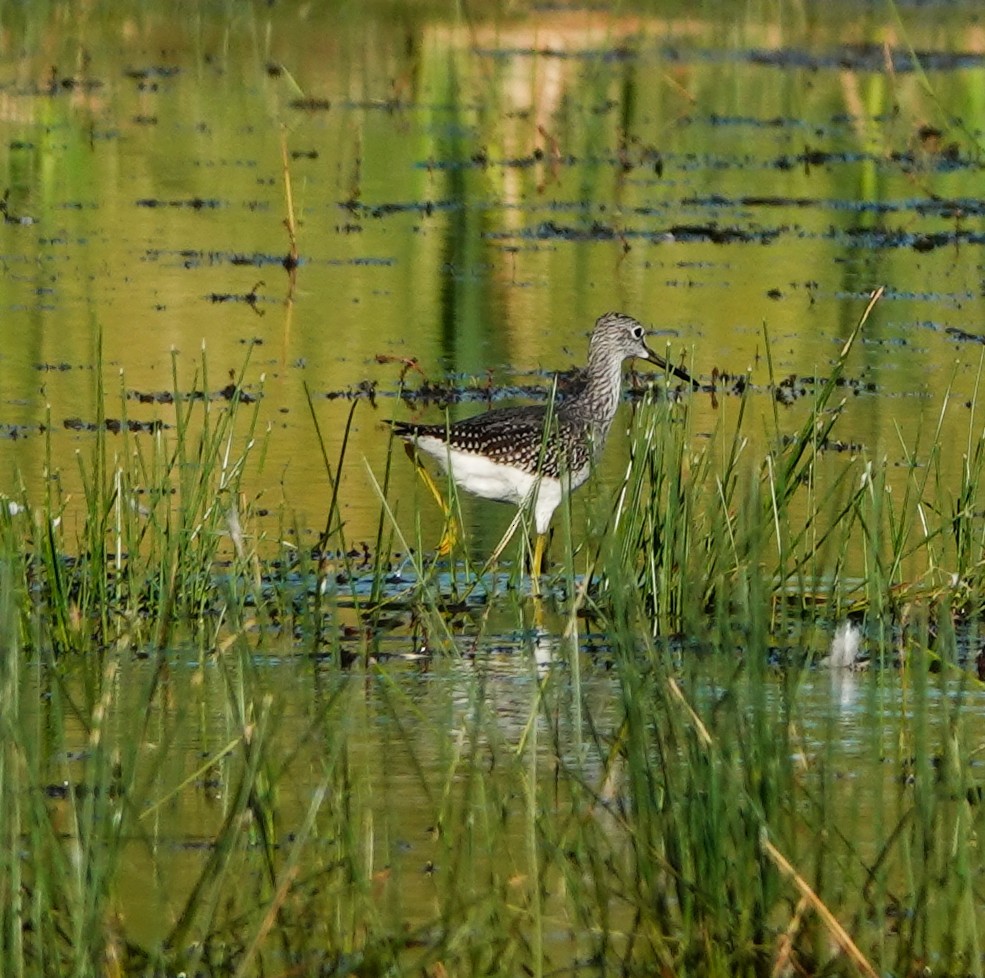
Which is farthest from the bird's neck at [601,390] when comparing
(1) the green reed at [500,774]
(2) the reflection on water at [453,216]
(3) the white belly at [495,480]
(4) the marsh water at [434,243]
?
(1) the green reed at [500,774]

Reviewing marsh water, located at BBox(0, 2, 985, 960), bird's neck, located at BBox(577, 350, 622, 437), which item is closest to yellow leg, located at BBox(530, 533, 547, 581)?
marsh water, located at BBox(0, 2, 985, 960)

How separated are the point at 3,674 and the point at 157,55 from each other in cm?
1784

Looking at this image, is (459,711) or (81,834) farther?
(459,711)

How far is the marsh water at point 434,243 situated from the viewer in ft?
25.8

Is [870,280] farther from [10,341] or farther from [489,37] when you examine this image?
[489,37]

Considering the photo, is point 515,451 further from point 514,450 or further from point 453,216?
point 453,216

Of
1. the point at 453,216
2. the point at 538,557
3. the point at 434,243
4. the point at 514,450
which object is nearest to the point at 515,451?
the point at 514,450

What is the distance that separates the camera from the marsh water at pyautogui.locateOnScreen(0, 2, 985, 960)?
7.86 m

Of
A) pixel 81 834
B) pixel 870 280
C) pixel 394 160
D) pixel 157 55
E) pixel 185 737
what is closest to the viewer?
pixel 81 834

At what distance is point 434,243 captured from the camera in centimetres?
1349

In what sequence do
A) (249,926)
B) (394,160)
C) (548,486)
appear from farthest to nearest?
(394,160) < (548,486) < (249,926)

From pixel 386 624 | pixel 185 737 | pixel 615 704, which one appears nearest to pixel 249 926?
pixel 185 737

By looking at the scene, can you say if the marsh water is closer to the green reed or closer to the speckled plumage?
the green reed

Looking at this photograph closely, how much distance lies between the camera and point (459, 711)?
577 centimetres
